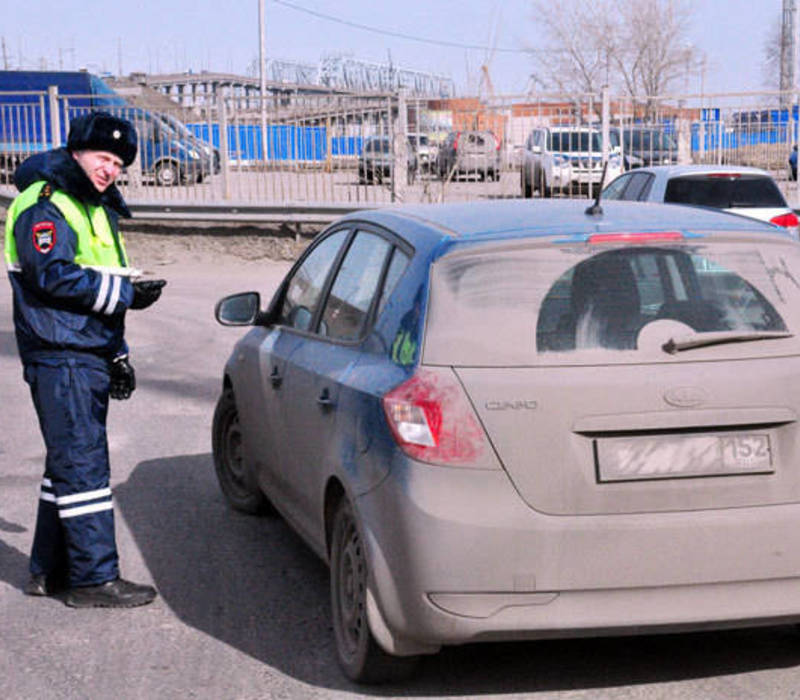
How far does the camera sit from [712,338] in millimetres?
4441

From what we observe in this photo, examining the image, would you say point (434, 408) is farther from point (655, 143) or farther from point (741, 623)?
point (655, 143)

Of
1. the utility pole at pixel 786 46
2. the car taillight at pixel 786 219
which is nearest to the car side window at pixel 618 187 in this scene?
the car taillight at pixel 786 219

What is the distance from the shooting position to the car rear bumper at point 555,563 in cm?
421

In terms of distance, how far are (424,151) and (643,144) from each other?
3388mm

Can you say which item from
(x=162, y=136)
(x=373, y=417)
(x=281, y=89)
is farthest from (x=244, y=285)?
(x=281, y=89)

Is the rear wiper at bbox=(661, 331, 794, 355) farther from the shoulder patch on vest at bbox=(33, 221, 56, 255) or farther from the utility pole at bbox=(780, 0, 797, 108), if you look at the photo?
the utility pole at bbox=(780, 0, 797, 108)

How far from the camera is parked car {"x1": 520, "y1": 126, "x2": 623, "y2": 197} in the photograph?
21062mm

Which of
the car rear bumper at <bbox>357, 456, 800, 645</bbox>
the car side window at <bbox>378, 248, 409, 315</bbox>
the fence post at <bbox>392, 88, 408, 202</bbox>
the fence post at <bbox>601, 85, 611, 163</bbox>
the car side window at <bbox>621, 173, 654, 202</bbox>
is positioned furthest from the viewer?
the fence post at <bbox>601, 85, 611, 163</bbox>

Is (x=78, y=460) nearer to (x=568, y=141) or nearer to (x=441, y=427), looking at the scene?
(x=441, y=427)

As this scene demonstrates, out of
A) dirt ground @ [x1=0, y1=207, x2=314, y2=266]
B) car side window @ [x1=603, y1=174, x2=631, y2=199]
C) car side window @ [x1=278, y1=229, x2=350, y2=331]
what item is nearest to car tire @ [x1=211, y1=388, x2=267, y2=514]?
car side window @ [x1=278, y1=229, x2=350, y2=331]

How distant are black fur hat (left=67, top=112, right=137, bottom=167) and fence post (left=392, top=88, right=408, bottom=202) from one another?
1525 centimetres

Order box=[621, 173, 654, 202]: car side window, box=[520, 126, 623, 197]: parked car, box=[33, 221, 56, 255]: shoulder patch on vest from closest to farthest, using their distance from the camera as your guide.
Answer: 1. box=[33, 221, 56, 255]: shoulder patch on vest
2. box=[621, 173, 654, 202]: car side window
3. box=[520, 126, 623, 197]: parked car

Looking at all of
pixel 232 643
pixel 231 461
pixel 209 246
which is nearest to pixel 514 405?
pixel 232 643

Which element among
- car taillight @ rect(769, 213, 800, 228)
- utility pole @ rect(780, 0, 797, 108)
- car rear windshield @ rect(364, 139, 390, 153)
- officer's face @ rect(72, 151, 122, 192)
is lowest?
car taillight @ rect(769, 213, 800, 228)
